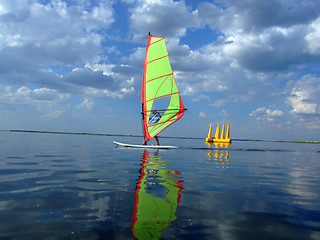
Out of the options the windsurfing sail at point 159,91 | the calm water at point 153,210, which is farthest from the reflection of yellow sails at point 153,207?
the windsurfing sail at point 159,91

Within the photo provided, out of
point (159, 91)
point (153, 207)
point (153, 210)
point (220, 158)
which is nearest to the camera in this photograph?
point (153, 210)

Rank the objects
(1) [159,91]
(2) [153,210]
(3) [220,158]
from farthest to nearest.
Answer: (1) [159,91], (3) [220,158], (2) [153,210]

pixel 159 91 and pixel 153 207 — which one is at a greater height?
pixel 159 91

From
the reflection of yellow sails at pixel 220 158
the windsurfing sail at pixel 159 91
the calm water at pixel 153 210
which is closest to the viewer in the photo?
the calm water at pixel 153 210

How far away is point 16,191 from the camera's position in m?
7.43

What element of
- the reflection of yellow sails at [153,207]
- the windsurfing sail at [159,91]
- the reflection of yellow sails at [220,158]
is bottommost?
the reflection of yellow sails at [220,158]

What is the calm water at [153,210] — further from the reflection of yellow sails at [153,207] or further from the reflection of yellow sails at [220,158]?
the reflection of yellow sails at [220,158]

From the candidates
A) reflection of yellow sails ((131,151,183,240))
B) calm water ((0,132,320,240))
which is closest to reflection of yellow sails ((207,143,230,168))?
calm water ((0,132,320,240))

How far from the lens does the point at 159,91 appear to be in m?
35.2

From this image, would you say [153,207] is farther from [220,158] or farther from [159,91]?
[159,91]

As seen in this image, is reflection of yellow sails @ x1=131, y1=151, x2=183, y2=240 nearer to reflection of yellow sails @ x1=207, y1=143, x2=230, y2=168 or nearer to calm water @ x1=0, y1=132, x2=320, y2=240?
calm water @ x1=0, y1=132, x2=320, y2=240

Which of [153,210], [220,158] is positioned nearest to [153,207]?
[153,210]

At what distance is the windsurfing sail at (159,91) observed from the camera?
35000 millimetres

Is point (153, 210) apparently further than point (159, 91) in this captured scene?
No
